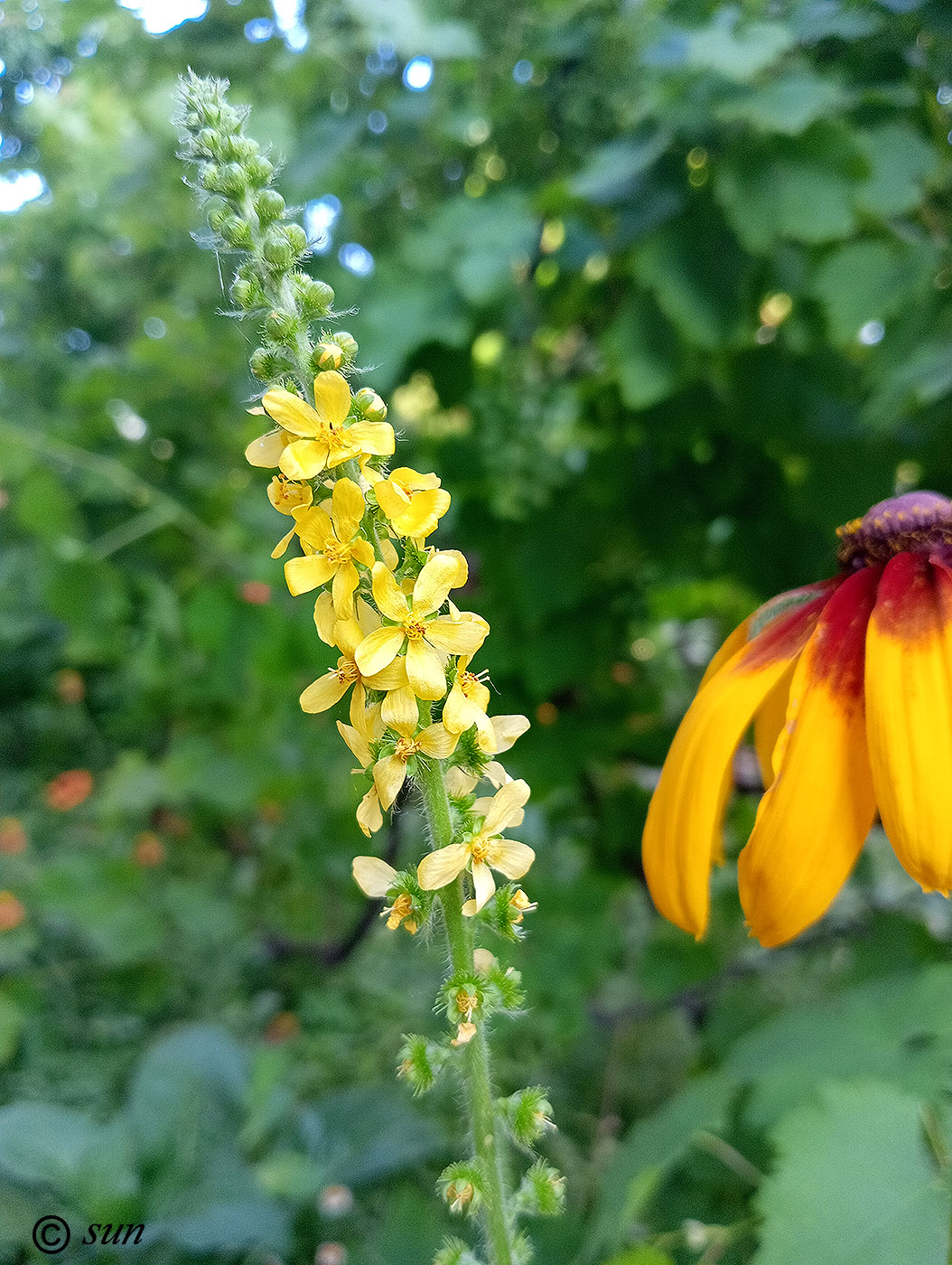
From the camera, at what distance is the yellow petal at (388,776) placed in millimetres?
244

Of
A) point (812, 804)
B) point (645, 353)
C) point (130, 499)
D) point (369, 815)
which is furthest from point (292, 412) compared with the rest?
point (130, 499)

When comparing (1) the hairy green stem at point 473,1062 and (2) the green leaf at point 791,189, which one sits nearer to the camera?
(1) the hairy green stem at point 473,1062

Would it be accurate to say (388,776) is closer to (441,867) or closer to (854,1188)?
(441,867)

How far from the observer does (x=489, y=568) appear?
3.19ft

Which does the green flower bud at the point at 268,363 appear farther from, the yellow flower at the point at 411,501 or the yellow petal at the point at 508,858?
the yellow petal at the point at 508,858

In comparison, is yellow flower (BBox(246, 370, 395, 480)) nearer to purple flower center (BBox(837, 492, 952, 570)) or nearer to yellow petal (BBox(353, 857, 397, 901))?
yellow petal (BBox(353, 857, 397, 901))

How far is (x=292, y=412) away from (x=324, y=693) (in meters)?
0.08

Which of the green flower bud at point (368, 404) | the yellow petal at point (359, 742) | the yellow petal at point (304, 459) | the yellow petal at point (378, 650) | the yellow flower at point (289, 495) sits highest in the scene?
the green flower bud at point (368, 404)

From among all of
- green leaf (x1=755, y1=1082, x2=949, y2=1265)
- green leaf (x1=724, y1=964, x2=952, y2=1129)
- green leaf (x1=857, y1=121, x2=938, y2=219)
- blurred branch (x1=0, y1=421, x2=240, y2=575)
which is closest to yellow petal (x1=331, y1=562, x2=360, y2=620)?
green leaf (x1=755, y1=1082, x2=949, y2=1265)

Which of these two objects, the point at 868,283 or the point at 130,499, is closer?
the point at 868,283

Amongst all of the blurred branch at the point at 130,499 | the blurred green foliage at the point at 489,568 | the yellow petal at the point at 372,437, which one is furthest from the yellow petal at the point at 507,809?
the blurred branch at the point at 130,499

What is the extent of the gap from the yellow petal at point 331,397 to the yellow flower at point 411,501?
0.02 meters

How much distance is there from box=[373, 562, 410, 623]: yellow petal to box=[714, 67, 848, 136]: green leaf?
19.9 inches

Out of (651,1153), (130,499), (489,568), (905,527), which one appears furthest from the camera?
(130,499)
